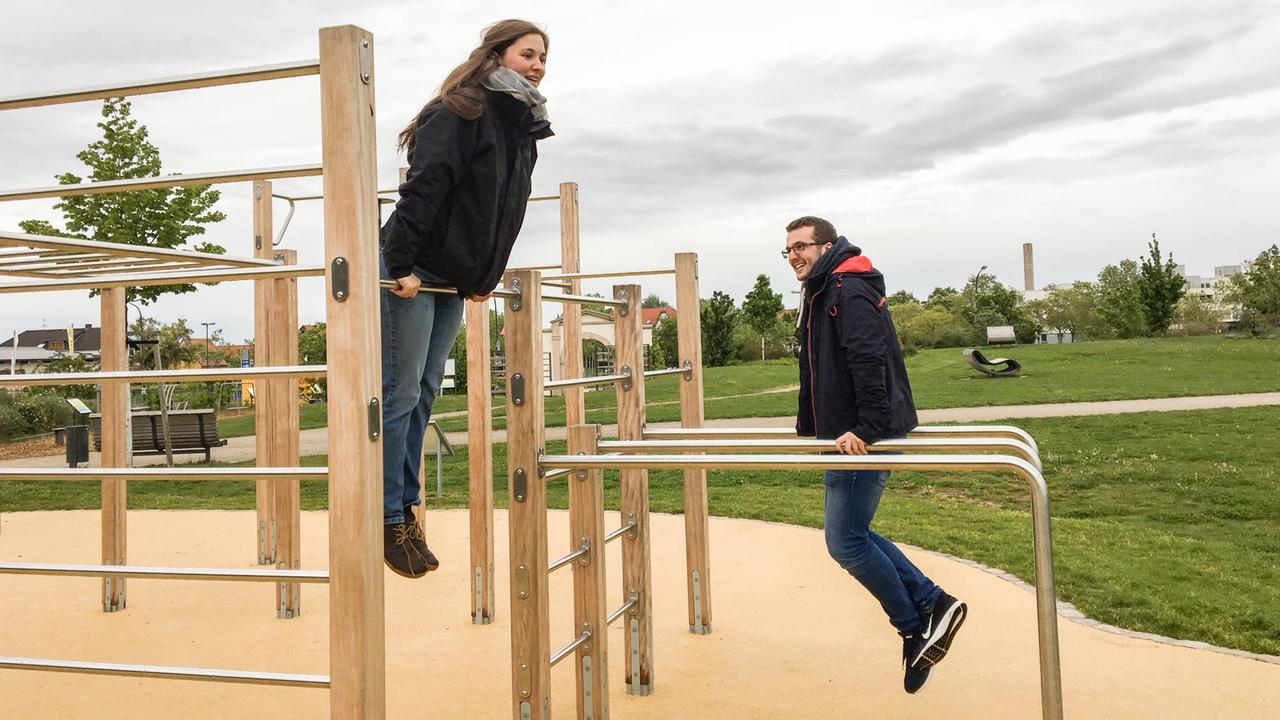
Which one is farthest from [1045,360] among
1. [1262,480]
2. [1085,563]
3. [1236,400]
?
[1085,563]

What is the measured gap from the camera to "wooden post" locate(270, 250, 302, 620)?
15.5ft

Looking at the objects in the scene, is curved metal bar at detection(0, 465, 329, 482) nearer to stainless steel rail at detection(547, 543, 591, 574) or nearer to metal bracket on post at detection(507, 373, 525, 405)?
metal bracket on post at detection(507, 373, 525, 405)

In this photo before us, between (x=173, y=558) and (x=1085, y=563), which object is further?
(x=173, y=558)

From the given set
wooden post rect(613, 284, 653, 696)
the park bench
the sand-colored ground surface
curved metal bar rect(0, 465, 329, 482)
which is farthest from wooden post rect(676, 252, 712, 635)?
→ the park bench

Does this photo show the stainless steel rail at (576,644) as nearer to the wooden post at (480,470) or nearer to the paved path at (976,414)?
the wooden post at (480,470)

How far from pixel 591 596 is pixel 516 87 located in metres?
1.67

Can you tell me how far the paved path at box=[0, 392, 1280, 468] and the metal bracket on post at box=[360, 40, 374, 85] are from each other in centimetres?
1150

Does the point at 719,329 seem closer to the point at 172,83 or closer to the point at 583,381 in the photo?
the point at 583,381

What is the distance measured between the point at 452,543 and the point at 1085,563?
4.00 metres

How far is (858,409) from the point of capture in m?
3.39

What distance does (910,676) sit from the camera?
3486mm

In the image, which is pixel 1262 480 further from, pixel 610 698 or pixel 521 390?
pixel 521 390

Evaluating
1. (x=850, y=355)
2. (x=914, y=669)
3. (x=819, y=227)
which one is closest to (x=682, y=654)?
(x=914, y=669)

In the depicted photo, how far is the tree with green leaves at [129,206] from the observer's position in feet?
48.5
